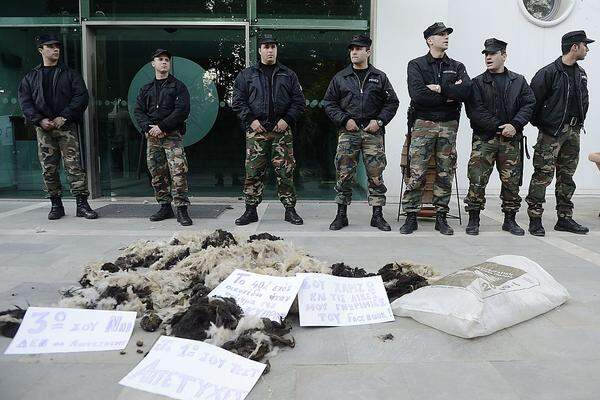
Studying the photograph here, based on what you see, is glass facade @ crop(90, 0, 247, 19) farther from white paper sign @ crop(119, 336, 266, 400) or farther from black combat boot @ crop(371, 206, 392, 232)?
white paper sign @ crop(119, 336, 266, 400)

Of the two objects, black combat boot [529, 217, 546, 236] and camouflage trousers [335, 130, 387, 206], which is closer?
black combat boot [529, 217, 546, 236]

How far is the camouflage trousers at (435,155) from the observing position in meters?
5.95

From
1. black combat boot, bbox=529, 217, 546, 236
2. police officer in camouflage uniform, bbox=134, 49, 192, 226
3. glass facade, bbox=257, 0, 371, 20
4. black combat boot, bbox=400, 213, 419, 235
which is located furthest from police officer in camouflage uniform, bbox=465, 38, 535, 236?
police officer in camouflage uniform, bbox=134, 49, 192, 226

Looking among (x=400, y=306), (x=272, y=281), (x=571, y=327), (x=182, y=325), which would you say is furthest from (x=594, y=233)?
(x=182, y=325)

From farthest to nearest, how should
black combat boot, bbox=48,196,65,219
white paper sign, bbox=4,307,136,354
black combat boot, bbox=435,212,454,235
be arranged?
black combat boot, bbox=48,196,65,219, black combat boot, bbox=435,212,454,235, white paper sign, bbox=4,307,136,354

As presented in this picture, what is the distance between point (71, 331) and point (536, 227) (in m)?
4.97

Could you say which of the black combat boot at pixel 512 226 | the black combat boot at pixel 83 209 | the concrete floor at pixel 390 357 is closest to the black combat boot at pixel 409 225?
the concrete floor at pixel 390 357

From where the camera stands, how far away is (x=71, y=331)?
10.0 feet

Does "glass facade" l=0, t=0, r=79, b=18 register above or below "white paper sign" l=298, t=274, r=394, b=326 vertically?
above

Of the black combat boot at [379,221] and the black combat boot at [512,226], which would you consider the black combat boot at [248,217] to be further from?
the black combat boot at [512,226]

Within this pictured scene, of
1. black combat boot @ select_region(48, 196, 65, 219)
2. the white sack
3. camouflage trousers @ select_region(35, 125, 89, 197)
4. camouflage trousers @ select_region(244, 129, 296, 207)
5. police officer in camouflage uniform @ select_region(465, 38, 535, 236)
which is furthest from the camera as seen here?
black combat boot @ select_region(48, 196, 65, 219)

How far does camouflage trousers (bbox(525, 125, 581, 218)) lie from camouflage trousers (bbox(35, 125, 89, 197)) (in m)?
5.47

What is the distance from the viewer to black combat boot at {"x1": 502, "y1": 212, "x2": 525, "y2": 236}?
6086 millimetres

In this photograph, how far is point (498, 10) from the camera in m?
Result: 8.42
